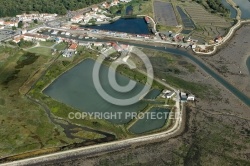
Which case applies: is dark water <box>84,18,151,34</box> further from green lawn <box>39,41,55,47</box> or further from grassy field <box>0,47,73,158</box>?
grassy field <box>0,47,73,158</box>

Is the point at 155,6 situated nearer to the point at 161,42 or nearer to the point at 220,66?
the point at 161,42

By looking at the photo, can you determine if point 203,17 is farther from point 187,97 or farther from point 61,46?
point 187,97

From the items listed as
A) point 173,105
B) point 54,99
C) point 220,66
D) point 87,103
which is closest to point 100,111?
point 87,103

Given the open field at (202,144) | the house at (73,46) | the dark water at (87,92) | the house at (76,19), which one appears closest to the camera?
the open field at (202,144)

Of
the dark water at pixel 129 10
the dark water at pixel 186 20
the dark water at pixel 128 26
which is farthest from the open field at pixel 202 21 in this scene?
the dark water at pixel 129 10

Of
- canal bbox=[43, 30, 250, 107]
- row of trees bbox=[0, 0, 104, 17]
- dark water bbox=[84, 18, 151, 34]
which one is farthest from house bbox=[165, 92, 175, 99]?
row of trees bbox=[0, 0, 104, 17]

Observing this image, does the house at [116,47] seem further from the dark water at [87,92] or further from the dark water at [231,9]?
the dark water at [231,9]
